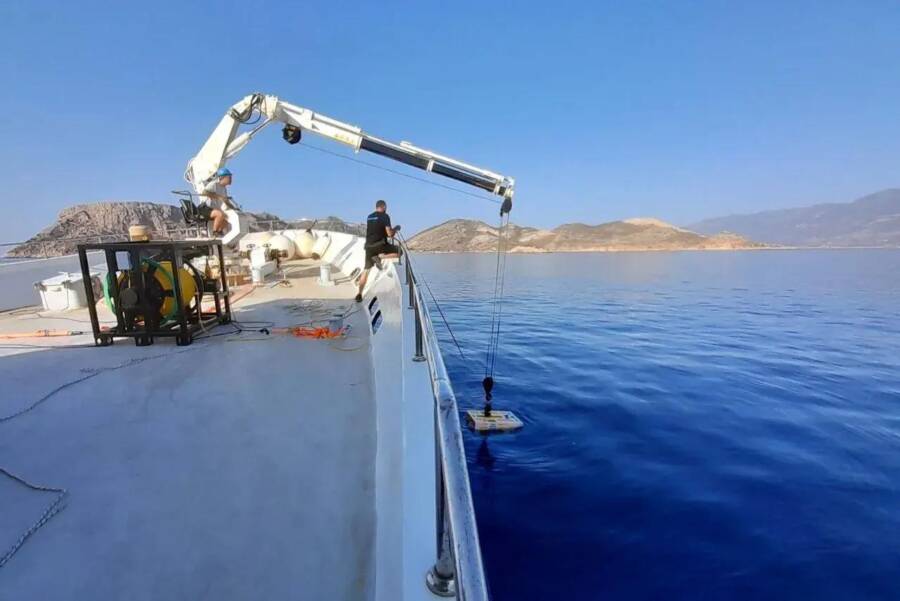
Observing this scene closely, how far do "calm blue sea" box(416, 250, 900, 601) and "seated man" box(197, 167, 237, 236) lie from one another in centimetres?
596

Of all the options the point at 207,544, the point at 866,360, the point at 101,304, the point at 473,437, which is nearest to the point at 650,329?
the point at 866,360

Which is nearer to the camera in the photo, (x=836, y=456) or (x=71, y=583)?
(x=71, y=583)

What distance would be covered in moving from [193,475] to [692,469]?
5088 millimetres

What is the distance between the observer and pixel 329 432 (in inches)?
116

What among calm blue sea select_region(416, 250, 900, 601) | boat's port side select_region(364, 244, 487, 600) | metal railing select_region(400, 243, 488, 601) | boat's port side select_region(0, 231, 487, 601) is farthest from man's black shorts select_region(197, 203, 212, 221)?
metal railing select_region(400, 243, 488, 601)

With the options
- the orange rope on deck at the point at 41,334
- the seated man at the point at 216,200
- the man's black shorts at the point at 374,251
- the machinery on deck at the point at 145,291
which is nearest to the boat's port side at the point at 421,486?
the machinery on deck at the point at 145,291

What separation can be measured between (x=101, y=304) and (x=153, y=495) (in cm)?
711

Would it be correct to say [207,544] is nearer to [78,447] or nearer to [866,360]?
[78,447]

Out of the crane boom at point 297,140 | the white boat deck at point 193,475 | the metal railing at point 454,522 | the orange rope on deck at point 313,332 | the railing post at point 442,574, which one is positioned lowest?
the white boat deck at point 193,475

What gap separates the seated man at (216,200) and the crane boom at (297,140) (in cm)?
19

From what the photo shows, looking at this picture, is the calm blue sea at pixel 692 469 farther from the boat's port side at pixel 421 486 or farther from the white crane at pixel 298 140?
the white crane at pixel 298 140

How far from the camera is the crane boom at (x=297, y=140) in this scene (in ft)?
23.4

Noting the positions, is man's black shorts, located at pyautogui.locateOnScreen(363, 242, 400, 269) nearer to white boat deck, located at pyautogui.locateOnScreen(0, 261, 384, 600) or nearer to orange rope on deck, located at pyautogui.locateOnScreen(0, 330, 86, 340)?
white boat deck, located at pyautogui.locateOnScreen(0, 261, 384, 600)

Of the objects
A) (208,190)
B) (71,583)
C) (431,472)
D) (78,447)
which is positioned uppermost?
(208,190)
